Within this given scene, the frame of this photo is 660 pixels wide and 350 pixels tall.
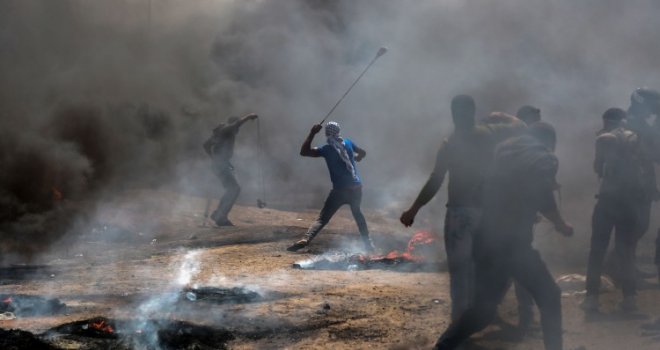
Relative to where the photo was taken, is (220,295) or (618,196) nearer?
(220,295)

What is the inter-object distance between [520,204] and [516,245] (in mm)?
234

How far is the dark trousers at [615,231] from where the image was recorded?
5621 mm

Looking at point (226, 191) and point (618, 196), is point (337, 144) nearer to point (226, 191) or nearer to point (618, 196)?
point (618, 196)

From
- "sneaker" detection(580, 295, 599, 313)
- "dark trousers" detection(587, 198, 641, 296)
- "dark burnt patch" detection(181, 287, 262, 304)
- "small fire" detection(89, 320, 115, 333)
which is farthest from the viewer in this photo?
"dark trousers" detection(587, 198, 641, 296)

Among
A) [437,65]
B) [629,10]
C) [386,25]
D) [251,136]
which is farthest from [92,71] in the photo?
[629,10]

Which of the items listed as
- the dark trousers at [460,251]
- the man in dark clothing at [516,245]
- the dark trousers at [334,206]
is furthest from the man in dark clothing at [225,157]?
the man in dark clothing at [516,245]

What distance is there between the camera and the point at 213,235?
9.17 meters

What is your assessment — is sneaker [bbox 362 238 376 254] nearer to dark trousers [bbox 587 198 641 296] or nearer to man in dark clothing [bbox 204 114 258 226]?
dark trousers [bbox 587 198 641 296]

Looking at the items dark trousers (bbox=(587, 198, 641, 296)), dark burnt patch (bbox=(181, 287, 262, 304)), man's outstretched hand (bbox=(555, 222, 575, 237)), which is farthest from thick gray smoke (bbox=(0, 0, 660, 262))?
man's outstretched hand (bbox=(555, 222, 575, 237))

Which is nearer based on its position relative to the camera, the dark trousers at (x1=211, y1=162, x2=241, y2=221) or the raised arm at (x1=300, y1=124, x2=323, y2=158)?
the raised arm at (x1=300, y1=124, x2=323, y2=158)

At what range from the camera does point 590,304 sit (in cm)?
548

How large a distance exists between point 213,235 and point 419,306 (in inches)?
172

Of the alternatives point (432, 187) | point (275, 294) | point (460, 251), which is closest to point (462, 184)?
point (432, 187)

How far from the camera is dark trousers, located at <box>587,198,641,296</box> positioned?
5.62m
